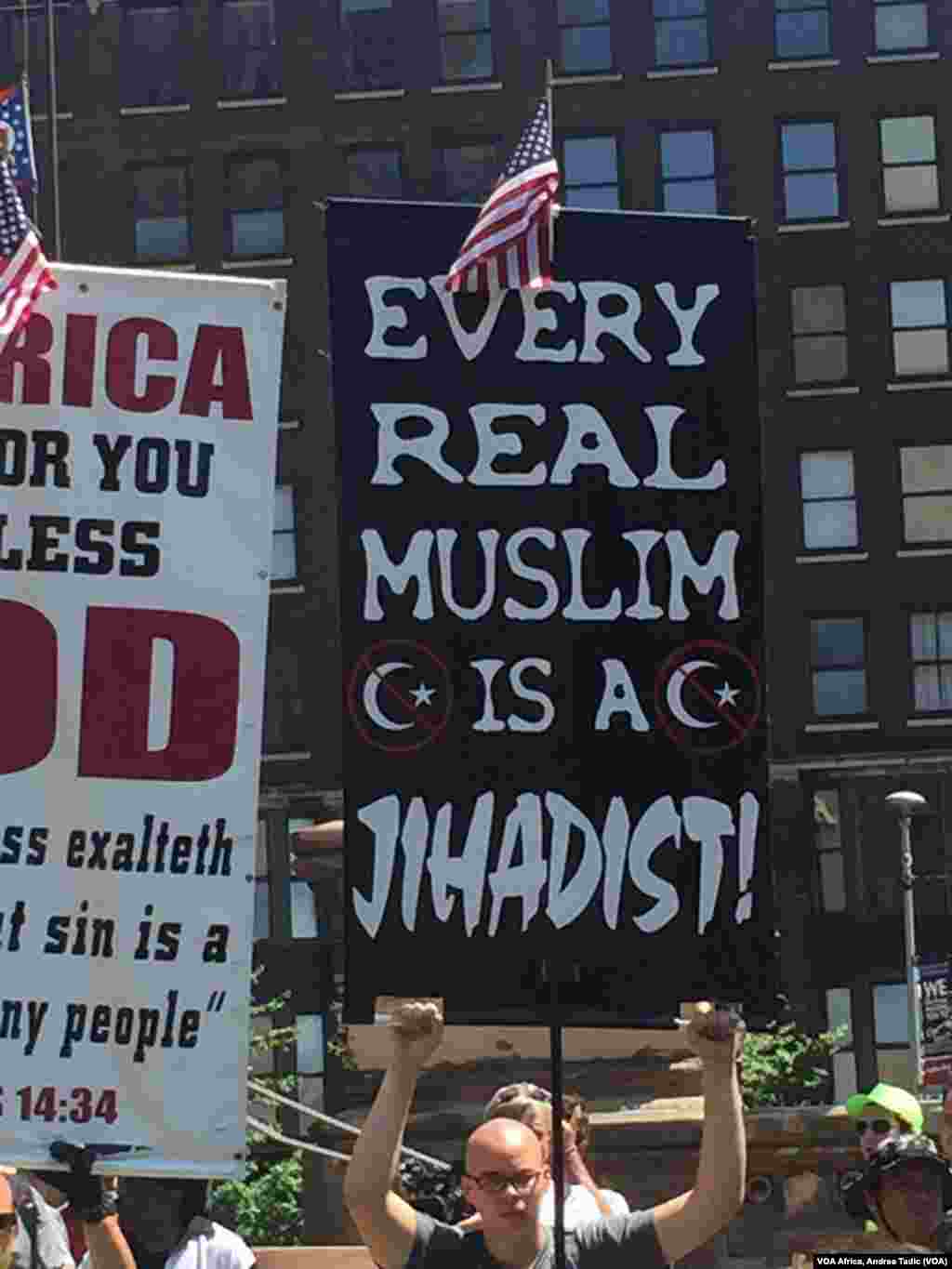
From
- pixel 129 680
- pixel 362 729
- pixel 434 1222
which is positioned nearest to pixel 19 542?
pixel 129 680

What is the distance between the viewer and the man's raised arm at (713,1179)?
6766 millimetres

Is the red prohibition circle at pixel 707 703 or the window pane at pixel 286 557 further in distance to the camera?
the window pane at pixel 286 557

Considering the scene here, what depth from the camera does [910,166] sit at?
175 ft

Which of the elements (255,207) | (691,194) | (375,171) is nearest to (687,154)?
(691,194)

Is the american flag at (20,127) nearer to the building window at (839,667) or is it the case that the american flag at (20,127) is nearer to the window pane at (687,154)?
the building window at (839,667)

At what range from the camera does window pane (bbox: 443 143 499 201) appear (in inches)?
2112

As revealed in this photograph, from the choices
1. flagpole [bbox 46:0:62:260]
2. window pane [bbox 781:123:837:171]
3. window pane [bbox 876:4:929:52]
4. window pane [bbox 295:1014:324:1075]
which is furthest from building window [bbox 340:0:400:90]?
flagpole [bbox 46:0:62:260]

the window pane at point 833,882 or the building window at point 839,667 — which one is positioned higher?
the building window at point 839,667

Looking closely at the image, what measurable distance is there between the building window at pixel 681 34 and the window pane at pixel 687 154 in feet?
4.23

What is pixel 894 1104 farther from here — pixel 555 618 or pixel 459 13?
pixel 459 13

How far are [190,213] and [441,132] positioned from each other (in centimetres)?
458

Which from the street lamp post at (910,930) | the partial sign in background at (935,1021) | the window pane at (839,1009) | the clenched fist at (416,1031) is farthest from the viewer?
the window pane at (839,1009)

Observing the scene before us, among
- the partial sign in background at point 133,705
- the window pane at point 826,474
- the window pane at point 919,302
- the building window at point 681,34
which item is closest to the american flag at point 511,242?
the partial sign in background at point 133,705

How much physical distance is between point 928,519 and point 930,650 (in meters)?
2.21
